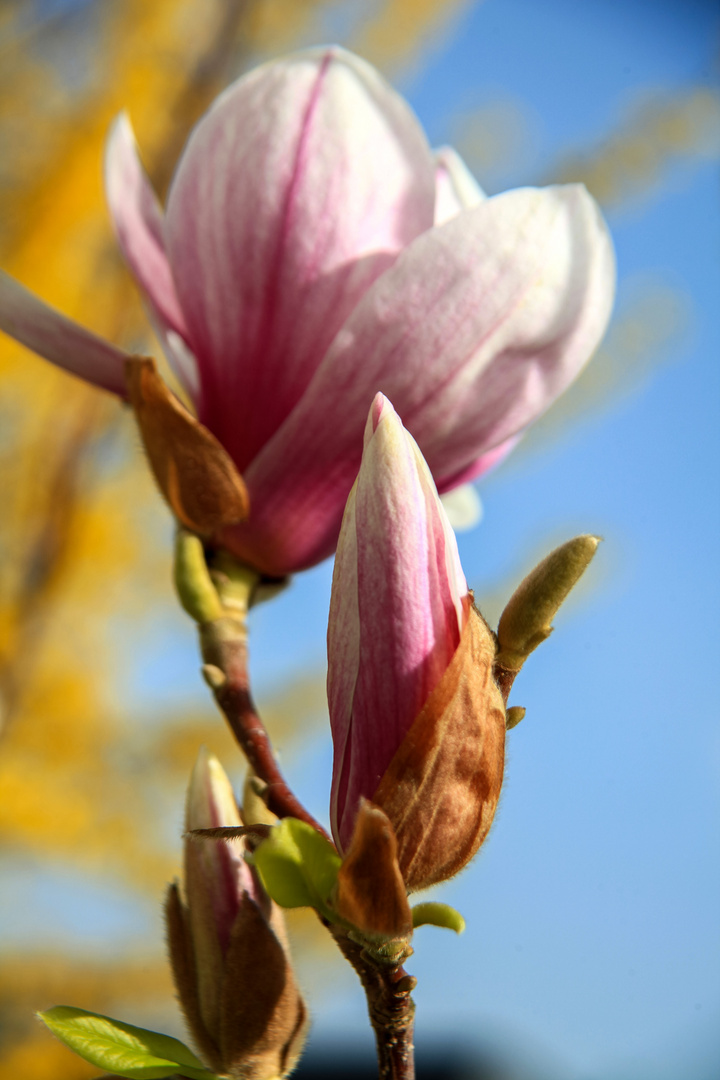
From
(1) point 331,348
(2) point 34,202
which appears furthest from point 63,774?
(1) point 331,348

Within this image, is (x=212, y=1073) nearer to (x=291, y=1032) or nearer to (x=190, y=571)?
(x=291, y=1032)

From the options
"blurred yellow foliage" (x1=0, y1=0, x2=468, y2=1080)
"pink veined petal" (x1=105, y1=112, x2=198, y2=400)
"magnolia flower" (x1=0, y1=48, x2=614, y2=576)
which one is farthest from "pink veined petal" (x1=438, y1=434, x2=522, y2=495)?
"blurred yellow foliage" (x1=0, y1=0, x2=468, y2=1080)

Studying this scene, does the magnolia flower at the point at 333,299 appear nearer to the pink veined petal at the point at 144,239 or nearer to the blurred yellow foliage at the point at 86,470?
the pink veined petal at the point at 144,239

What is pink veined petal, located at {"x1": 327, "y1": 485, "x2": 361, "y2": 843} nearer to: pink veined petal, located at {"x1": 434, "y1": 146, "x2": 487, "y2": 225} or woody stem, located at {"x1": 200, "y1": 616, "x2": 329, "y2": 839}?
woody stem, located at {"x1": 200, "y1": 616, "x2": 329, "y2": 839}

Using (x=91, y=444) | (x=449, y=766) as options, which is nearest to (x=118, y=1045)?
(x=449, y=766)

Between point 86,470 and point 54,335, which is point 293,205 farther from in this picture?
point 86,470

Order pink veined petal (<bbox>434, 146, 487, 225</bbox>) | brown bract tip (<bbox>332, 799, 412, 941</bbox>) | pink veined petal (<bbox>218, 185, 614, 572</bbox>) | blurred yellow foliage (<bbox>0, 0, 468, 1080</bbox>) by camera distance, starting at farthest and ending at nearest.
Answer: blurred yellow foliage (<bbox>0, 0, 468, 1080</bbox>) < pink veined petal (<bbox>434, 146, 487, 225</bbox>) < pink veined petal (<bbox>218, 185, 614, 572</bbox>) < brown bract tip (<bbox>332, 799, 412, 941</bbox>)
